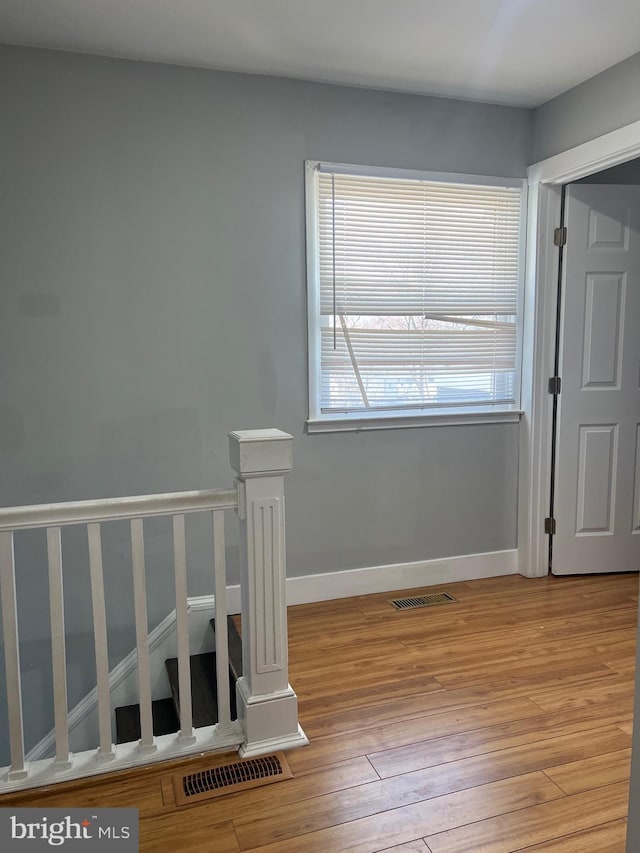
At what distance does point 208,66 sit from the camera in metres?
2.85

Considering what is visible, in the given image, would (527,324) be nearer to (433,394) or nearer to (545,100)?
(433,394)

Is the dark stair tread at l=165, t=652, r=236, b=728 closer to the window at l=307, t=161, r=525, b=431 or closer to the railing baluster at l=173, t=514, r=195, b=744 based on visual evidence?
the railing baluster at l=173, t=514, r=195, b=744

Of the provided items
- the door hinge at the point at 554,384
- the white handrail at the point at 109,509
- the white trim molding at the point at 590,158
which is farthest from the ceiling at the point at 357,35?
the white handrail at the point at 109,509

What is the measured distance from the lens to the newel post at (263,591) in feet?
6.47

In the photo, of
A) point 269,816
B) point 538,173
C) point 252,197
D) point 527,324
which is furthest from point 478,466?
point 269,816

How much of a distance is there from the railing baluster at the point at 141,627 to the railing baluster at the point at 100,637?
0.32 feet

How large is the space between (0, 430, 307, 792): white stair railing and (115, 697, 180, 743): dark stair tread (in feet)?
2.34

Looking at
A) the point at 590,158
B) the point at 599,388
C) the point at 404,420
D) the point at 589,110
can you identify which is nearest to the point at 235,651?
the point at 404,420

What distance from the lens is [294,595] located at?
327cm

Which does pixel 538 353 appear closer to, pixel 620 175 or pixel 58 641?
pixel 620 175

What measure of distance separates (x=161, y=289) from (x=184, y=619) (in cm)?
157

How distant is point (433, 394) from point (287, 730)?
1.91 metres

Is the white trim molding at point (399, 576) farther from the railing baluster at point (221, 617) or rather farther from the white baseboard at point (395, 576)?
the railing baluster at point (221, 617)

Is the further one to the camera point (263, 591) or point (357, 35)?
point (357, 35)
